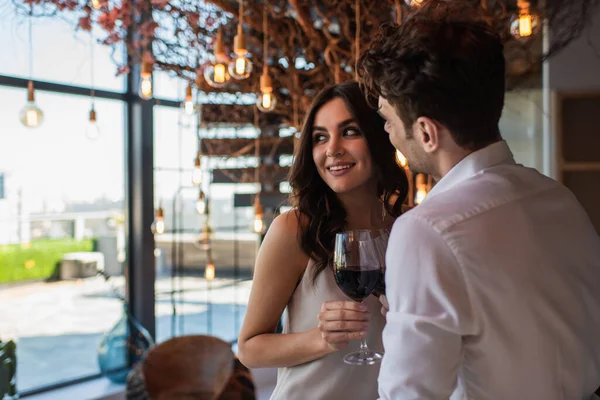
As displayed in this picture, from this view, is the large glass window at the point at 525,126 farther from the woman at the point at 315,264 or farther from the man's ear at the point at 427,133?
the man's ear at the point at 427,133

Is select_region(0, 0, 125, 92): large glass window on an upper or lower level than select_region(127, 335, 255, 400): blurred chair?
upper

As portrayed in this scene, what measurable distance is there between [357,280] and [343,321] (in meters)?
0.08

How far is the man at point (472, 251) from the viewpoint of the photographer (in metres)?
0.93

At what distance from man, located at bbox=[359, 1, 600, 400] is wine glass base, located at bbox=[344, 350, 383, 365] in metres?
0.40

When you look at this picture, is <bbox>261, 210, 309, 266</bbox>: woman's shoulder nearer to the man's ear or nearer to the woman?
the woman

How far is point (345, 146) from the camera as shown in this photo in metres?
1.63

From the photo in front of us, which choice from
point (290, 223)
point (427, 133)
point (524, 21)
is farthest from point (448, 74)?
point (524, 21)

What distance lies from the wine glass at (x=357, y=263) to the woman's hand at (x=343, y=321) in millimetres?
34

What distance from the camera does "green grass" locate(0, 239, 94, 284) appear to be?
568cm

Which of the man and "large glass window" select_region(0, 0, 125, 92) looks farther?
"large glass window" select_region(0, 0, 125, 92)

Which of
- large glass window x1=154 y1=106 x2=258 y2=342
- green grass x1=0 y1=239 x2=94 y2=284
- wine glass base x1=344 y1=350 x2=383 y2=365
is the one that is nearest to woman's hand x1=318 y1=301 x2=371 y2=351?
wine glass base x1=344 y1=350 x2=383 y2=365

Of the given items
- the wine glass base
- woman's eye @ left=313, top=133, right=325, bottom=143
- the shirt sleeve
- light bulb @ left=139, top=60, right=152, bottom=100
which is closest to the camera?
the shirt sleeve

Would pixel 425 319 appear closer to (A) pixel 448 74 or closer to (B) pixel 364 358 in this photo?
(A) pixel 448 74

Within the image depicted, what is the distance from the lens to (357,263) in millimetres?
1259
